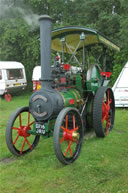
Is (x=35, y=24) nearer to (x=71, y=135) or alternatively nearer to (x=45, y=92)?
(x=45, y=92)

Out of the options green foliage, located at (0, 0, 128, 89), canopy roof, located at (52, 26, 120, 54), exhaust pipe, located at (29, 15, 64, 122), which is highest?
green foliage, located at (0, 0, 128, 89)

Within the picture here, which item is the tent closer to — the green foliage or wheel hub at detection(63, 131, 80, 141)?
the green foliage

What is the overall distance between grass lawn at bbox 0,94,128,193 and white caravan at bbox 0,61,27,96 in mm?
7017

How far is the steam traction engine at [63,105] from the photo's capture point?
10.2 ft

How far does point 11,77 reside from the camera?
1118 centimetres

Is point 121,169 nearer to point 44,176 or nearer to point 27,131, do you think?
point 44,176

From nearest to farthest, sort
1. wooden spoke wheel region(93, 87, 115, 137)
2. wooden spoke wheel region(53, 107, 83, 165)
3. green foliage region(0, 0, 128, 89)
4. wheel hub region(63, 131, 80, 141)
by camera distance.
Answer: wooden spoke wheel region(53, 107, 83, 165), wheel hub region(63, 131, 80, 141), wooden spoke wheel region(93, 87, 115, 137), green foliage region(0, 0, 128, 89)

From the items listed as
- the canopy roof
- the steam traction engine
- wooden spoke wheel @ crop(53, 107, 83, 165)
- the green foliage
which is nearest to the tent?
the steam traction engine

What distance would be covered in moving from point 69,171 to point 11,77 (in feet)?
29.5

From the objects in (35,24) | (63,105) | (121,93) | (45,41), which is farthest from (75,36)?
(35,24)

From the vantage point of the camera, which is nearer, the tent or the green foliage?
the tent

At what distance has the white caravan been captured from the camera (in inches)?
414

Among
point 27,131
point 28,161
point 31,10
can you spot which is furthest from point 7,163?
point 31,10

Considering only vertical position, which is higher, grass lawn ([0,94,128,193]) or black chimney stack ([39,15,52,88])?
black chimney stack ([39,15,52,88])
